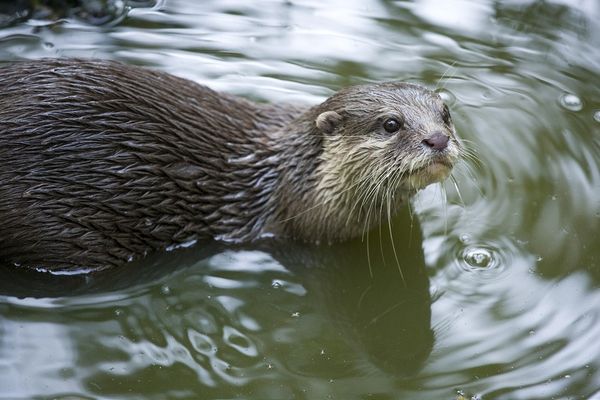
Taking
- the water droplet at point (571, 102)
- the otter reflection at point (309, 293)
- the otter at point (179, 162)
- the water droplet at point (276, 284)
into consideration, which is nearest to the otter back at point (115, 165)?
the otter at point (179, 162)

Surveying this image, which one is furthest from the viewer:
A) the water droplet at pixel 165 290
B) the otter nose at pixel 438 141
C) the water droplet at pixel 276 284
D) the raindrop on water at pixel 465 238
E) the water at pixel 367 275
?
the raindrop on water at pixel 465 238

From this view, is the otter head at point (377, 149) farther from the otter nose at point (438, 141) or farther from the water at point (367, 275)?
the water at point (367, 275)

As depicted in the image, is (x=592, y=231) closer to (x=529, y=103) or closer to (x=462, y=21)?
(x=529, y=103)

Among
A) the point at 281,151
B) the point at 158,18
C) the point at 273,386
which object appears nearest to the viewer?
the point at 273,386

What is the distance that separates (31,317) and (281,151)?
1.53 m

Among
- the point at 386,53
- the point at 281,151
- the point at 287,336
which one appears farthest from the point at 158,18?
the point at 287,336

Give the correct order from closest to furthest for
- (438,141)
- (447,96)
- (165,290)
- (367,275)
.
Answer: (438,141), (165,290), (367,275), (447,96)

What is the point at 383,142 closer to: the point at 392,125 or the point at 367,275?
the point at 392,125

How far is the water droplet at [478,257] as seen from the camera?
202 inches

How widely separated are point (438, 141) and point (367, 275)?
90 centimetres

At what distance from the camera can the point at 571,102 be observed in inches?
251

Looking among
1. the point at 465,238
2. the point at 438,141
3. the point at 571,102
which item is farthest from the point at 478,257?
the point at 571,102

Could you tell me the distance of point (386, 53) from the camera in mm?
6727

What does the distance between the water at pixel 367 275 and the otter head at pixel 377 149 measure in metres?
0.28
